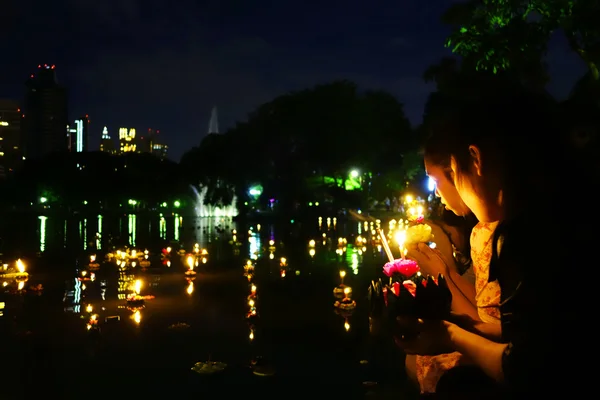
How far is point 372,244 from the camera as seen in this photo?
21641 millimetres

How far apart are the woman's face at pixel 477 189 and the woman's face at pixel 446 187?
0.70ft

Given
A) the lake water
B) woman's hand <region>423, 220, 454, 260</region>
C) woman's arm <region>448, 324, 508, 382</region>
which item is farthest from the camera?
the lake water

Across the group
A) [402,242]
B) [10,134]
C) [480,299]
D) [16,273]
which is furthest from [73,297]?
[10,134]

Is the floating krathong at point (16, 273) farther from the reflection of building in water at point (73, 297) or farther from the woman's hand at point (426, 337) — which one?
the woman's hand at point (426, 337)

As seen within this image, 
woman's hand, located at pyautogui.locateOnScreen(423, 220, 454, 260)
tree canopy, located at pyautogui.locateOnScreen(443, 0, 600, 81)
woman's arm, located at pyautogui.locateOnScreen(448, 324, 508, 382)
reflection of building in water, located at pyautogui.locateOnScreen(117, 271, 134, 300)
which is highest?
tree canopy, located at pyautogui.locateOnScreen(443, 0, 600, 81)

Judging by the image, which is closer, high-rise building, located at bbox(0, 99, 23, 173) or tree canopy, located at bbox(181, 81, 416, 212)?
tree canopy, located at bbox(181, 81, 416, 212)

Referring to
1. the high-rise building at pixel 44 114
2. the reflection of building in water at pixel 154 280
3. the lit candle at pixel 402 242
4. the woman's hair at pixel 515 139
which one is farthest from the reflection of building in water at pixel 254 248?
the high-rise building at pixel 44 114

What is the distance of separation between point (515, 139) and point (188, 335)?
605cm

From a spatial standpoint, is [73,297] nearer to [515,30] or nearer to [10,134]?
[515,30]

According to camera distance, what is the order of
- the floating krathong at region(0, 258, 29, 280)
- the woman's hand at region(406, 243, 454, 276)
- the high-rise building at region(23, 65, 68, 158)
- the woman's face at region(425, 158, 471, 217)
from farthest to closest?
the high-rise building at region(23, 65, 68, 158)
the floating krathong at region(0, 258, 29, 280)
the woman's hand at region(406, 243, 454, 276)
the woman's face at region(425, 158, 471, 217)

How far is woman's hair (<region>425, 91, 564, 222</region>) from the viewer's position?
2.24m

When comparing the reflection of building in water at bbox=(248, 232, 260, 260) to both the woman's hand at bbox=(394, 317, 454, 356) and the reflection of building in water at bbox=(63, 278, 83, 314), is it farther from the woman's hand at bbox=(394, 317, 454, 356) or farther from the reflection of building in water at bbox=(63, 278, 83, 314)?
the woman's hand at bbox=(394, 317, 454, 356)

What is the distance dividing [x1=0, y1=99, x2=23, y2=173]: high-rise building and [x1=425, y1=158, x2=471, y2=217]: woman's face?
465 ft

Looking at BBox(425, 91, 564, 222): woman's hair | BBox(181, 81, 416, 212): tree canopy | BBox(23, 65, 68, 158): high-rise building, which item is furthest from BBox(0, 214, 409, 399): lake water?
BBox(23, 65, 68, 158): high-rise building
